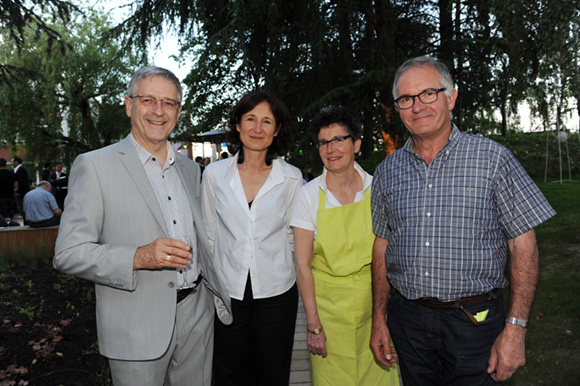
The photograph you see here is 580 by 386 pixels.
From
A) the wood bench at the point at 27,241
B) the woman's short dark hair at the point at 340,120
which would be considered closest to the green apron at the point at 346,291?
the woman's short dark hair at the point at 340,120

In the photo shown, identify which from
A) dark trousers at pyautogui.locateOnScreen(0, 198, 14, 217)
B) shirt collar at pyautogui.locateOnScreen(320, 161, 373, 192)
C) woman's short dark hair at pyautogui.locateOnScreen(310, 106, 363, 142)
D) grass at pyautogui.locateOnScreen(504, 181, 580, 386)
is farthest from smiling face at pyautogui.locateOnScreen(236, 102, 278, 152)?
dark trousers at pyautogui.locateOnScreen(0, 198, 14, 217)

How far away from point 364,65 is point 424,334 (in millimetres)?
7555

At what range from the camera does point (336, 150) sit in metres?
2.78

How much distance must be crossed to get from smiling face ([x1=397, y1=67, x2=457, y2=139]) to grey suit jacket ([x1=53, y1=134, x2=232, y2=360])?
142cm

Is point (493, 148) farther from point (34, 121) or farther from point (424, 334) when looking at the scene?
point (34, 121)

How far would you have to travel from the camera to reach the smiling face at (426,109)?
2252 mm

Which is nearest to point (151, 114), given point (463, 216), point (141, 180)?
point (141, 180)

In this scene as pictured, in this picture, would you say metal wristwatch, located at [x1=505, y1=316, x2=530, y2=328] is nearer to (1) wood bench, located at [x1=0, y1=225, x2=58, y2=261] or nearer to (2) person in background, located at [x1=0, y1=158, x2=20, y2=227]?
(1) wood bench, located at [x1=0, y1=225, x2=58, y2=261]

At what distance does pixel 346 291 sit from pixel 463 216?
35.6 inches

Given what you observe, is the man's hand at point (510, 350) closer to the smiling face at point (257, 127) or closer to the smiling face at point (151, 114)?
the smiling face at point (257, 127)

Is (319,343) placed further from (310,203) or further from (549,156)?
(549,156)

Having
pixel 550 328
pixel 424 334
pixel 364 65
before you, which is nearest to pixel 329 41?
pixel 364 65

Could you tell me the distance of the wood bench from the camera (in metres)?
7.34

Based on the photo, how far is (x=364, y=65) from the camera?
29.4ft
